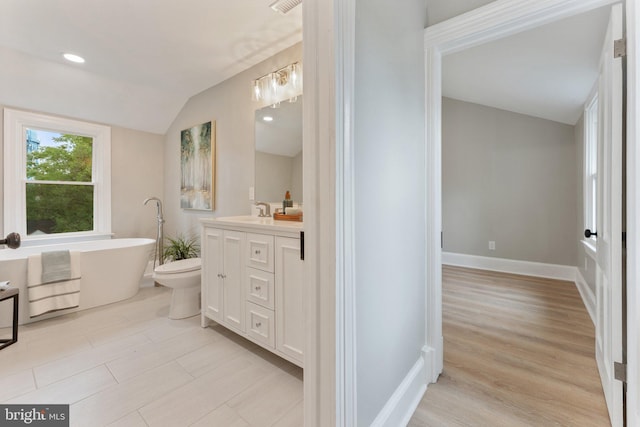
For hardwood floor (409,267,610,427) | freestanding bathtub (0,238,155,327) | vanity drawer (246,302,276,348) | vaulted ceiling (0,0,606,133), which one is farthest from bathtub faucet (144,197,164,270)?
hardwood floor (409,267,610,427)

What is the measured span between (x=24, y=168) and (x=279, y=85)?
2916mm

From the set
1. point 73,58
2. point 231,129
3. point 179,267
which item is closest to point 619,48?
point 231,129

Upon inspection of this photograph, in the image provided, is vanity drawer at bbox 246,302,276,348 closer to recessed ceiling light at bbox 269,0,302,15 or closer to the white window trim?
recessed ceiling light at bbox 269,0,302,15

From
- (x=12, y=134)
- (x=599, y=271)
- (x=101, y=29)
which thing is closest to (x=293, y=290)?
(x=599, y=271)

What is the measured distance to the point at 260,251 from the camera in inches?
71.5

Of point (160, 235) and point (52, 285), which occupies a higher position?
point (160, 235)

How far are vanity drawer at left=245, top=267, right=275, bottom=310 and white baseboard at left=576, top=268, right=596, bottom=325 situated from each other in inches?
108

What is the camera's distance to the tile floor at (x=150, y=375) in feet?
4.61

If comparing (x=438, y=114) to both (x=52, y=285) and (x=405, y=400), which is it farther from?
(x=52, y=285)

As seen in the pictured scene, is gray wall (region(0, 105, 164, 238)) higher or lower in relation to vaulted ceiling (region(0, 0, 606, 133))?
lower

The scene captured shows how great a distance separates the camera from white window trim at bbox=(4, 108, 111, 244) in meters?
2.79

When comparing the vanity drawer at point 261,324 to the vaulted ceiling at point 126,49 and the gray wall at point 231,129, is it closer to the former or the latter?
the gray wall at point 231,129

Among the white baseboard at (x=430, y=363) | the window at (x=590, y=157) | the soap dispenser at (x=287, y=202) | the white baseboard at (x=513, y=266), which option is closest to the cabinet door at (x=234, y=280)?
the soap dispenser at (x=287, y=202)

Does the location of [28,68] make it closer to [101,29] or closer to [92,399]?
[101,29]
